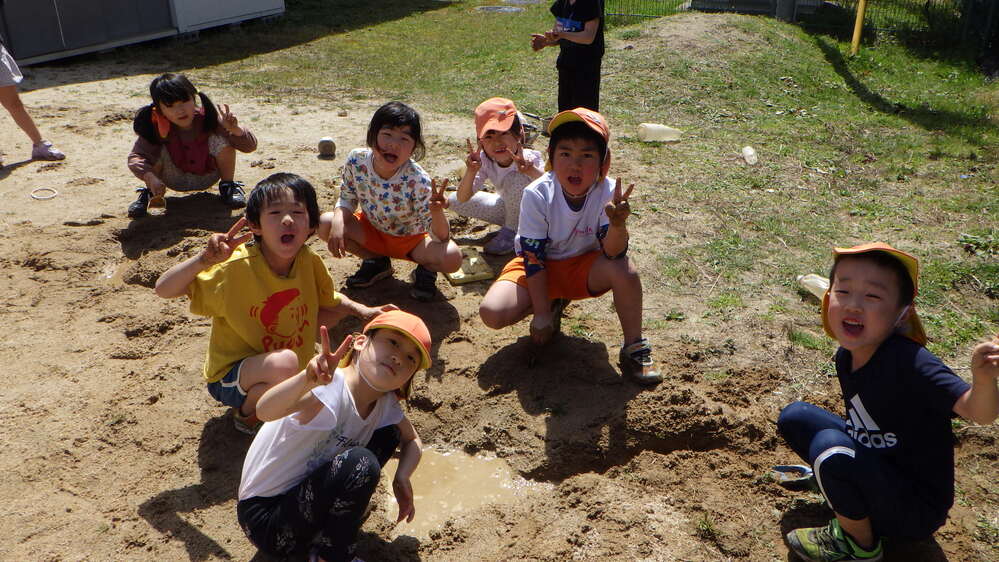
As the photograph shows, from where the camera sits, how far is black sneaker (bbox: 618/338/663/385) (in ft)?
12.1

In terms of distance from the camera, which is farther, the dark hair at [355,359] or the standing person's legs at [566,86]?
the standing person's legs at [566,86]

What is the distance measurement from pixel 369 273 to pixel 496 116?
1180 mm

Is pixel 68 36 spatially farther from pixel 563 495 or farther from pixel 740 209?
pixel 563 495

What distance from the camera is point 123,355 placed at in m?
3.97

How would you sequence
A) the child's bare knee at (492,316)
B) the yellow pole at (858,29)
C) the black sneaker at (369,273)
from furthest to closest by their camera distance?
1. the yellow pole at (858,29)
2. the black sneaker at (369,273)
3. the child's bare knee at (492,316)

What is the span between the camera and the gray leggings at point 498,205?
16.6 feet

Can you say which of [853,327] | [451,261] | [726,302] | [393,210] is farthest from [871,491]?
[393,210]

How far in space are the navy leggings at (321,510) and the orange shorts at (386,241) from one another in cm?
199

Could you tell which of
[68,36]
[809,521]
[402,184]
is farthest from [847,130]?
[68,36]

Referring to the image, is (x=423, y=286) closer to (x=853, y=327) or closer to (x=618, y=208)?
(x=618, y=208)

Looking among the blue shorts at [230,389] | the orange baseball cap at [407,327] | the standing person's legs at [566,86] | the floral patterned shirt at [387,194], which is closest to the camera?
the orange baseball cap at [407,327]

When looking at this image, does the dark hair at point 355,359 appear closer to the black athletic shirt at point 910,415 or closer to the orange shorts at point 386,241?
the black athletic shirt at point 910,415

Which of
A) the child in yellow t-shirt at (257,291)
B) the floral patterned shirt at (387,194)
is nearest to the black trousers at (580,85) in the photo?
the floral patterned shirt at (387,194)

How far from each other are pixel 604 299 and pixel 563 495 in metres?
1.57
